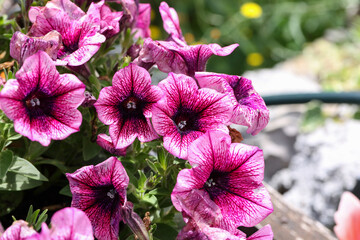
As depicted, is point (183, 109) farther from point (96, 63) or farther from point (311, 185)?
point (311, 185)

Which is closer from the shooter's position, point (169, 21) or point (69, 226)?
point (69, 226)

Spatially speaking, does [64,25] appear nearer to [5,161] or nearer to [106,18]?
[106,18]

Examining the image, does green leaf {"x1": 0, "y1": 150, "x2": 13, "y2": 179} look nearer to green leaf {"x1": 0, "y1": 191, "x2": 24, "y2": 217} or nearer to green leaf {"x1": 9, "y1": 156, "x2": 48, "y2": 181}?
green leaf {"x1": 9, "y1": 156, "x2": 48, "y2": 181}

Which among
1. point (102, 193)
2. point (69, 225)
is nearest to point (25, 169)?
point (102, 193)

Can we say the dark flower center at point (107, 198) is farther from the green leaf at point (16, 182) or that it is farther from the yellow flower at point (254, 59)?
the yellow flower at point (254, 59)

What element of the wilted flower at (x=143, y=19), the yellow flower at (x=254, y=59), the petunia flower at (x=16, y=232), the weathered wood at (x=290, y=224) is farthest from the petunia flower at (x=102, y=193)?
the yellow flower at (x=254, y=59)

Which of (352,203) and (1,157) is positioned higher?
(1,157)

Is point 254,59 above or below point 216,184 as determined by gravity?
below

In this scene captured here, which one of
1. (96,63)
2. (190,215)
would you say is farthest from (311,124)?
(190,215)
